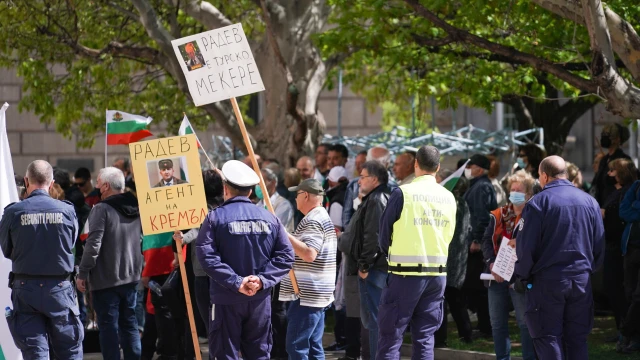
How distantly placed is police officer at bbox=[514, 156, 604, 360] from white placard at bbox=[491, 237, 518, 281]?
0.63 m

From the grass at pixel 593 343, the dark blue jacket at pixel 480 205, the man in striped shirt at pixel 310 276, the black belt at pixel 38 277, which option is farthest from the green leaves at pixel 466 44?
the black belt at pixel 38 277

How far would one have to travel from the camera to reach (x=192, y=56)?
Answer: 30.6 ft

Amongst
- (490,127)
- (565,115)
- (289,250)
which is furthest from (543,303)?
(490,127)

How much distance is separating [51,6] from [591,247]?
10265 mm

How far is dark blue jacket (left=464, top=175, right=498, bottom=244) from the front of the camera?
11617 millimetres

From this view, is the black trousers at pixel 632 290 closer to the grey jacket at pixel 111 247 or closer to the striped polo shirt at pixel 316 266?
the striped polo shirt at pixel 316 266

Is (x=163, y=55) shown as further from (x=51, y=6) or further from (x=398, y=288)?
(x=398, y=288)

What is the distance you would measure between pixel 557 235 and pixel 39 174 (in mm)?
4081

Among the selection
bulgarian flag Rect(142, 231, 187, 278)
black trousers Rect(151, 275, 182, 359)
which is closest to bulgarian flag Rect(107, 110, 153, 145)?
bulgarian flag Rect(142, 231, 187, 278)

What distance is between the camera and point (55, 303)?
843 cm

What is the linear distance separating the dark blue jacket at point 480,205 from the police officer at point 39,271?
4.78 m

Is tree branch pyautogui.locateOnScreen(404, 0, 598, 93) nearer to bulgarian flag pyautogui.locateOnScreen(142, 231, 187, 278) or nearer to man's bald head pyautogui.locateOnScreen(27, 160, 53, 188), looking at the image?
bulgarian flag pyautogui.locateOnScreen(142, 231, 187, 278)

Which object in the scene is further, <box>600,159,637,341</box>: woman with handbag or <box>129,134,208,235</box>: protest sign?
<box>600,159,637,341</box>: woman with handbag

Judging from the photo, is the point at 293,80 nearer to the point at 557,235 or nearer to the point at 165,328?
the point at 165,328
